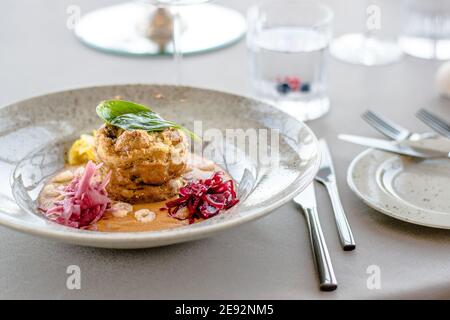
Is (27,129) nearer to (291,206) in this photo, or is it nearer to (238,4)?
(291,206)

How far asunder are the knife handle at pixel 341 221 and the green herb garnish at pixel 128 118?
262 mm

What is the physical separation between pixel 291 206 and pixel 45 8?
1226mm

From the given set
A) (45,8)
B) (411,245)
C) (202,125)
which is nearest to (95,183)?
(202,125)

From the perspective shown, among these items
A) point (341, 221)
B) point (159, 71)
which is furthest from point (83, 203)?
point (159, 71)

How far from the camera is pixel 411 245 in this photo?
3.76ft

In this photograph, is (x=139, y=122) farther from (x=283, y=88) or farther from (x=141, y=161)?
(x=283, y=88)

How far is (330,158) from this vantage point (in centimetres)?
138

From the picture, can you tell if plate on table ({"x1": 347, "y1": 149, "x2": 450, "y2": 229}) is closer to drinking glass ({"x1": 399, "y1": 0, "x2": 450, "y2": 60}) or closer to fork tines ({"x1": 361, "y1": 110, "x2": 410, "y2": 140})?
fork tines ({"x1": 361, "y1": 110, "x2": 410, "y2": 140})

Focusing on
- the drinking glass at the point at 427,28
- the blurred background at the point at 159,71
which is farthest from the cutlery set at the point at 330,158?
the drinking glass at the point at 427,28

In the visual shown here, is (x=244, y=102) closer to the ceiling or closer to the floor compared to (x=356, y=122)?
closer to the ceiling

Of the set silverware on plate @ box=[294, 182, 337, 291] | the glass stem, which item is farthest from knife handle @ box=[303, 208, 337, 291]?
the glass stem

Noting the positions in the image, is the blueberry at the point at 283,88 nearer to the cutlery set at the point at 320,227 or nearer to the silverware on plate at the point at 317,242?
the cutlery set at the point at 320,227

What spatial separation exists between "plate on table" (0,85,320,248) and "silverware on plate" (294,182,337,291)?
72 mm

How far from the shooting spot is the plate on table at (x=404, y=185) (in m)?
1.16
